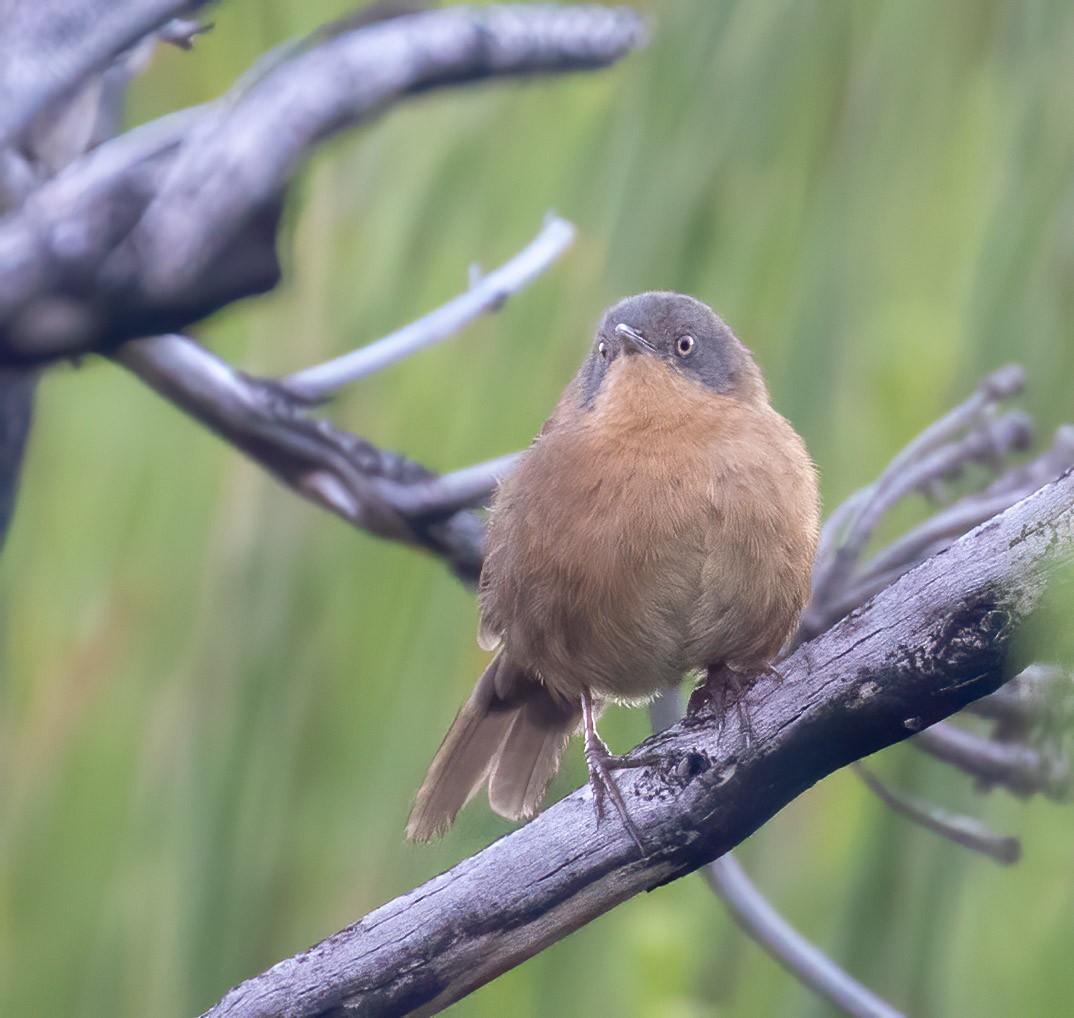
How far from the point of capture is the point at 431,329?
2230 mm

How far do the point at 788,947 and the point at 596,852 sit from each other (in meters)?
0.84

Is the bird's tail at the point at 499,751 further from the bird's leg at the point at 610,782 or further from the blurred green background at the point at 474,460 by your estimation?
the bird's leg at the point at 610,782

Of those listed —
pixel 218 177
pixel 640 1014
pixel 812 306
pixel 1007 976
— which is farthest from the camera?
pixel 812 306

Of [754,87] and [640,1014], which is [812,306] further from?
[640,1014]

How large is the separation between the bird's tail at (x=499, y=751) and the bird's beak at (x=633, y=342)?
52cm

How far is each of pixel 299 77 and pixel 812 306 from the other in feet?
3.31

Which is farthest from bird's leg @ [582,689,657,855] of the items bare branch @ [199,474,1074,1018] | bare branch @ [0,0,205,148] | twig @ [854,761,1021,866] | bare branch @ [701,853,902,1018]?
bare branch @ [0,0,205,148]

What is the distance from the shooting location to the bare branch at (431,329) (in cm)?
216

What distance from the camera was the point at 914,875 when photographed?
85.0 inches

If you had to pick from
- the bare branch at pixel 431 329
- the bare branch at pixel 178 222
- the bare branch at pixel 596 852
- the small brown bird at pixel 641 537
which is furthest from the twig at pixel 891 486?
the bare branch at pixel 178 222

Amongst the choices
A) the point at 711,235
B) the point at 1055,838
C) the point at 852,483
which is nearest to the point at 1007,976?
the point at 1055,838

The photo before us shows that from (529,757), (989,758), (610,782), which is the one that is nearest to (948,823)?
(989,758)

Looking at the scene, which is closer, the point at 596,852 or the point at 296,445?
the point at 596,852

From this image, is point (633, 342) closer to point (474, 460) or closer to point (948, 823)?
point (474, 460)
